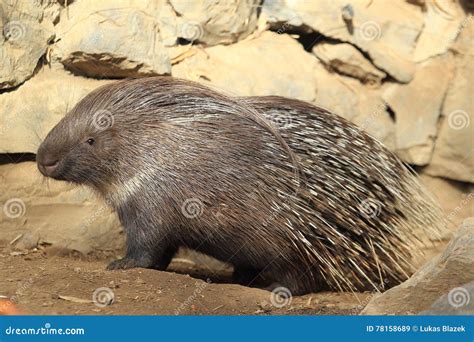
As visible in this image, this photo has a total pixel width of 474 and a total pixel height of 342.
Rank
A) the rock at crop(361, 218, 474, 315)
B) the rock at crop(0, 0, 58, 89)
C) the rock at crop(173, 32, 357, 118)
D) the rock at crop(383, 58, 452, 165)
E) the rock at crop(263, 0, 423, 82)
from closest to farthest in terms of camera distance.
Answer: the rock at crop(361, 218, 474, 315)
the rock at crop(0, 0, 58, 89)
the rock at crop(173, 32, 357, 118)
the rock at crop(263, 0, 423, 82)
the rock at crop(383, 58, 452, 165)

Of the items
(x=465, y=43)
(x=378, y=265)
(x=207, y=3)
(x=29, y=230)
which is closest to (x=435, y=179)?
(x=465, y=43)

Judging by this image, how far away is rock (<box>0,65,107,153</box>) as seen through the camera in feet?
16.1

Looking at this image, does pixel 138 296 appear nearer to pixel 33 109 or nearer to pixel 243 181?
pixel 243 181

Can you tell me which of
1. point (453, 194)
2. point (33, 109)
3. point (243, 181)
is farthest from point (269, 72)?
point (453, 194)

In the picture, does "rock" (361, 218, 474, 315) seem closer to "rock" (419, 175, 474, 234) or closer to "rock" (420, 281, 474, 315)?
"rock" (420, 281, 474, 315)

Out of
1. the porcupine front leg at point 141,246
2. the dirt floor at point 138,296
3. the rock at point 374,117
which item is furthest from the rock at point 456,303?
the rock at point 374,117

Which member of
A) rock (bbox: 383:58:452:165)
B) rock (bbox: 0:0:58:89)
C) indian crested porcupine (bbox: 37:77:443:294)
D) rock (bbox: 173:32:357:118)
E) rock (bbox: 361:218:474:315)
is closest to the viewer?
rock (bbox: 361:218:474:315)

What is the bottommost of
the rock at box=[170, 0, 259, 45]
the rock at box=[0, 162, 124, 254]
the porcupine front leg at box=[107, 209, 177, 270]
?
the rock at box=[0, 162, 124, 254]

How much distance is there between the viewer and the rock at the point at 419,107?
5461 mm

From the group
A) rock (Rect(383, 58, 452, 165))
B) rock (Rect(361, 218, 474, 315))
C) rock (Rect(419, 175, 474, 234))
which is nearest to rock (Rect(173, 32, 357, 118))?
rock (Rect(383, 58, 452, 165))

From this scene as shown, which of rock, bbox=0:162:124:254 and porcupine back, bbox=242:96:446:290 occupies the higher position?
porcupine back, bbox=242:96:446:290

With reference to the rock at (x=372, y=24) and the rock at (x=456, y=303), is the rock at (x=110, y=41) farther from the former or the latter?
the rock at (x=456, y=303)

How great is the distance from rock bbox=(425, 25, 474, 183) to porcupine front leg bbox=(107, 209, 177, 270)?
7.70ft

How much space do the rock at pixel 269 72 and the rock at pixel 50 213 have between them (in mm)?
1050
